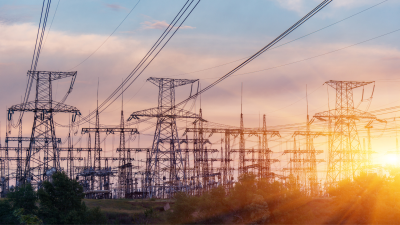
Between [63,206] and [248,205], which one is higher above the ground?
[63,206]

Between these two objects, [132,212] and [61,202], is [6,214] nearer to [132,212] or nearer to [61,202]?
[61,202]

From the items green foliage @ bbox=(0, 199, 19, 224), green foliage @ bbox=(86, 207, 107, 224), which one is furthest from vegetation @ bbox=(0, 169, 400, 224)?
green foliage @ bbox=(86, 207, 107, 224)

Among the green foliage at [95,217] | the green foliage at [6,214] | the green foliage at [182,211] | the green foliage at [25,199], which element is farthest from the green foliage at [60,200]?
the green foliage at [182,211]

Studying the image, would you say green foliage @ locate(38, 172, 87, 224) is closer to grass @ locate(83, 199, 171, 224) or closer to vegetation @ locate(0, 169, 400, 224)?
vegetation @ locate(0, 169, 400, 224)

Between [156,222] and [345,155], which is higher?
[345,155]

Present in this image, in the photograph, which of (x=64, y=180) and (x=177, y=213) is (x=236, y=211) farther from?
(x=64, y=180)

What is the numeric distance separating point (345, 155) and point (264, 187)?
13810 millimetres

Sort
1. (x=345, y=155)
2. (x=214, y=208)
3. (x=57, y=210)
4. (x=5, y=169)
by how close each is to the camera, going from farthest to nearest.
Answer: (x=5, y=169), (x=345, y=155), (x=214, y=208), (x=57, y=210)

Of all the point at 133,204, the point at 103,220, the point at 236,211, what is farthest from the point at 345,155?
the point at 103,220

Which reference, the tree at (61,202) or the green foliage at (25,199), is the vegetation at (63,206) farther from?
the green foliage at (25,199)

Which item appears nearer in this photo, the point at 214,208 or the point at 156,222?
the point at 156,222

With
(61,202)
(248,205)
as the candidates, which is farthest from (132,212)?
(248,205)

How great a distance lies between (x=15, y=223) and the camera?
4612 cm

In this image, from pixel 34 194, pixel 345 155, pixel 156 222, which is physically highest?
pixel 345 155
